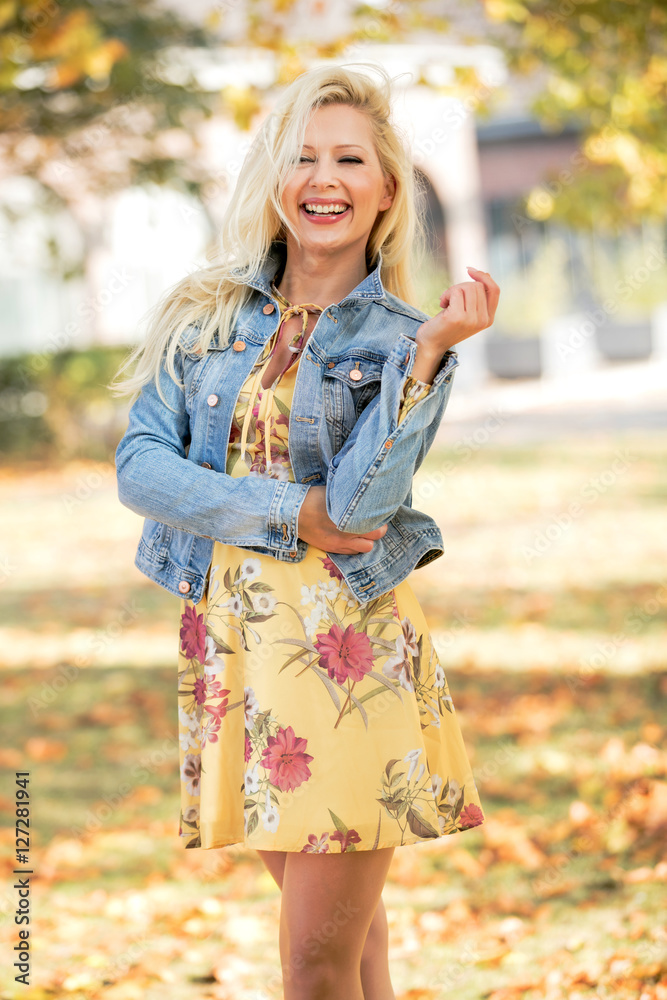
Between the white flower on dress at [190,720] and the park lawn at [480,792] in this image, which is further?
the park lawn at [480,792]

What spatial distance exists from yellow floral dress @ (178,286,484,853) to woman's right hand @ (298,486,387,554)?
0.05m

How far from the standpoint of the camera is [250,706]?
1.90 metres

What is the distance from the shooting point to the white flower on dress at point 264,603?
6.24ft

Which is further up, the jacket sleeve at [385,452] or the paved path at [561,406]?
the paved path at [561,406]

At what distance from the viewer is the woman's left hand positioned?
5.85 feet

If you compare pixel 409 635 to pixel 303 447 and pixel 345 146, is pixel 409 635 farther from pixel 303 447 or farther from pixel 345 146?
pixel 345 146

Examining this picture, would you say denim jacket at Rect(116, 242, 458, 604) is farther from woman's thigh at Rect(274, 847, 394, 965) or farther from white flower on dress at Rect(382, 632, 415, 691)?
woman's thigh at Rect(274, 847, 394, 965)

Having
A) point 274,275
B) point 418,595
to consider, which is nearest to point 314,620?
point 274,275

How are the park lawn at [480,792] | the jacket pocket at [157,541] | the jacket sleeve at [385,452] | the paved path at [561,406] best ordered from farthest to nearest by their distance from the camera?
1. the paved path at [561,406]
2. the park lawn at [480,792]
3. the jacket pocket at [157,541]
4. the jacket sleeve at [385,452]

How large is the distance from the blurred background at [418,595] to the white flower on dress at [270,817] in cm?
136

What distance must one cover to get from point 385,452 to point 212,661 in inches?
21.5

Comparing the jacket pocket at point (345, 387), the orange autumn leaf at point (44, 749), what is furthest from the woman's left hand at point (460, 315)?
the orange autumn leaf at point (44, 749)

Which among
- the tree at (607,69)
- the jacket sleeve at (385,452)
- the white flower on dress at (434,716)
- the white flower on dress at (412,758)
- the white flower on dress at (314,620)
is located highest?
the tree at (607,69)

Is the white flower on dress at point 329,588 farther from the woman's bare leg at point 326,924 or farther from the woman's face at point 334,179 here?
the woman's face at point 334,179
